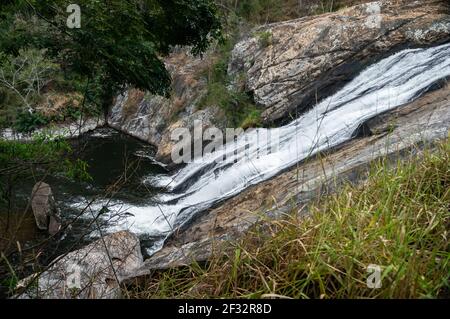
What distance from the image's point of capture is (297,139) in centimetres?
902

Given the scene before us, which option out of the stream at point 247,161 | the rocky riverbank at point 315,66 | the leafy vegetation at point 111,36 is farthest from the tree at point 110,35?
the stream at point 247,161

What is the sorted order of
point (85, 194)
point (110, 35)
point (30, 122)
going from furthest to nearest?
point (85, 194) → point (30, 122) → point (110, 35)

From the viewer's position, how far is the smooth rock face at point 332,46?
10727 mm

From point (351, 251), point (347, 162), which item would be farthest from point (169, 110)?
point (351, 251)

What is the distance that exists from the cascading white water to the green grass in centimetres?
439

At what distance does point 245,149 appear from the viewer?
10195 mm

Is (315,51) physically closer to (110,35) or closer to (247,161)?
(247,161)

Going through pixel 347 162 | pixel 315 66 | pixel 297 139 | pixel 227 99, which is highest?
pixel 315 66

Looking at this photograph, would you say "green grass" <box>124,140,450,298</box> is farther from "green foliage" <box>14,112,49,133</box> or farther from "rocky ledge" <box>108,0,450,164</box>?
"rocky ledge" <box>108,0,450,164</box>

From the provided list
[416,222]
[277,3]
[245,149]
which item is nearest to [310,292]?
[416,222]

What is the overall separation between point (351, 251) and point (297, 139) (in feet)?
23.2

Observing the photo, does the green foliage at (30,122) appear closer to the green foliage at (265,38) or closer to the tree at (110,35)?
the tree at (110,35)

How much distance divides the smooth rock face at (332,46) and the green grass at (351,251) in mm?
8267

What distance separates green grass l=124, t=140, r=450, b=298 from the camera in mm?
1977
